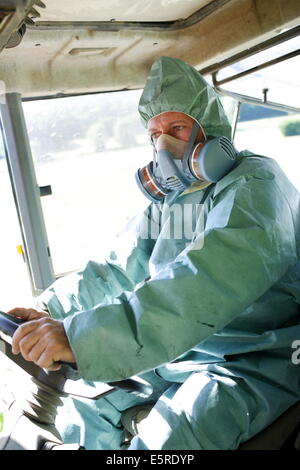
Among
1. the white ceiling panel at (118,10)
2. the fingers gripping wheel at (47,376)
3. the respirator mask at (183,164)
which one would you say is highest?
the white ceiling panel at (118,10)

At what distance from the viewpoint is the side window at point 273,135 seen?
12.9ft

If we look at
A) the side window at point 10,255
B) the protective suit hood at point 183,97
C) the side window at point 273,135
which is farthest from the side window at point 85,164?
the protective suit hood at point 183,97

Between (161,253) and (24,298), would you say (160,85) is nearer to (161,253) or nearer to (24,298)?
(161,253)

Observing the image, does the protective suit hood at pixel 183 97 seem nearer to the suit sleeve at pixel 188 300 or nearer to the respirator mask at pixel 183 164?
the respirator mask at pixel 183 164

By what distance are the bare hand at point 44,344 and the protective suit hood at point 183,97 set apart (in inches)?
39.3

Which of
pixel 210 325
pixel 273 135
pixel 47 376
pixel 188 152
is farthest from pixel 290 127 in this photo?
pixel 47 376

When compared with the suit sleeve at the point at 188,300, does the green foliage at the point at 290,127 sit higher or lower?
higher

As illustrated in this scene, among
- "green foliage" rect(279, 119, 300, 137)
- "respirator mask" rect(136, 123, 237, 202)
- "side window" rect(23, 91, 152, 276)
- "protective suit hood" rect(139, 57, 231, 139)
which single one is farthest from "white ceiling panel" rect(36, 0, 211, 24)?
"green foliage" rect(279, 119, 300, 137)

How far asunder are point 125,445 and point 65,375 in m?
0.54

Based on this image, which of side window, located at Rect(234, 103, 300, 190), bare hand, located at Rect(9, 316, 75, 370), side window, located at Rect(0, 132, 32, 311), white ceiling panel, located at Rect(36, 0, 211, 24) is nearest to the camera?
bare hand, located at Rect(9, 316, 75, 370)

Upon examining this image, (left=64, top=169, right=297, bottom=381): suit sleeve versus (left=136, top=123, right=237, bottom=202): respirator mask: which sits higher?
(left=136, top=123, right=237, bottom=202): respirator mask

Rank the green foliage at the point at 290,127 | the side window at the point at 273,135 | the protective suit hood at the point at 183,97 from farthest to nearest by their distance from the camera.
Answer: the green foliage at the point at 290,127 < the side window at the point at 273,135 < the protective suit hood at the point at 183,97

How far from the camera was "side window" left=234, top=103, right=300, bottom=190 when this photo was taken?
394 cm

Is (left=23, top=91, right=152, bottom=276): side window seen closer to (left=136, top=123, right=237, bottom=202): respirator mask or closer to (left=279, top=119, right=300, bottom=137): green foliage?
(left=136, top=123, right=237, bottom=202): respirator mask
